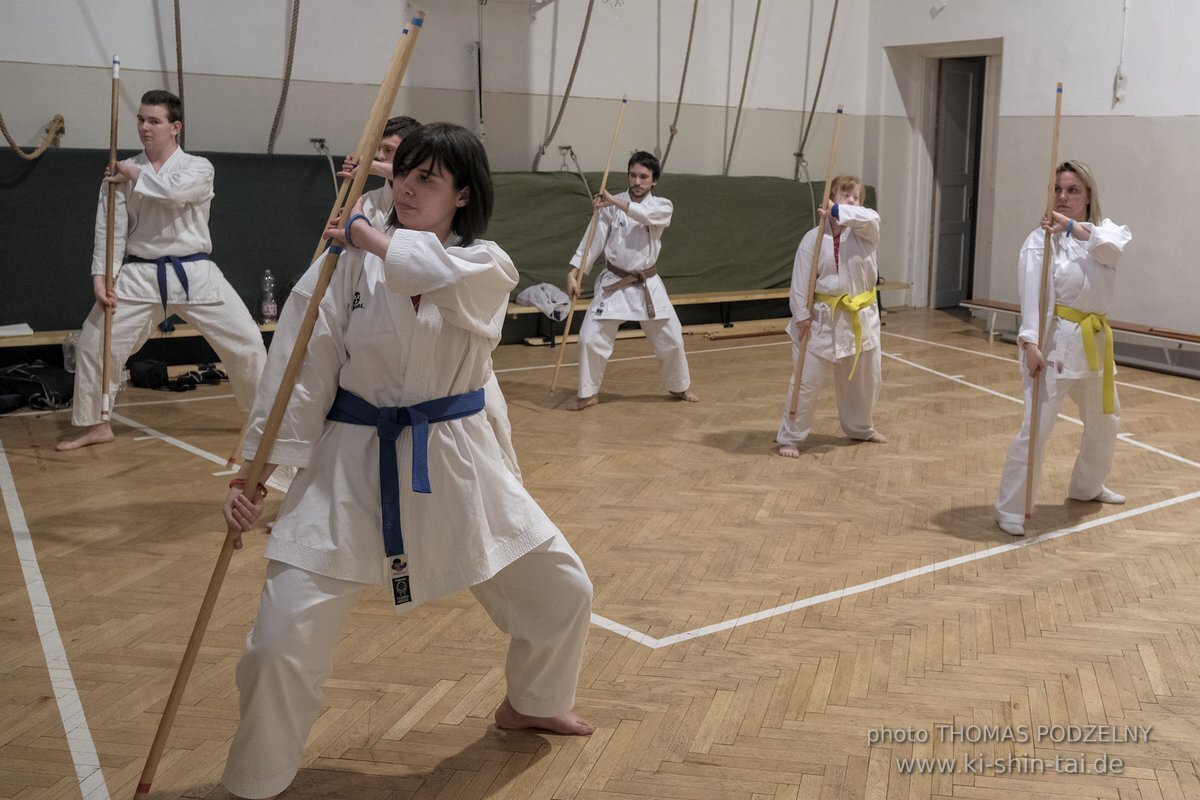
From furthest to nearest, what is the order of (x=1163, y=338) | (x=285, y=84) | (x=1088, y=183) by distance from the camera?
(x=1163, y=338) < (x=285, y=84) < (x=1088, y=183)

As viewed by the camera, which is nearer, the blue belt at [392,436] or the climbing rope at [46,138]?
the blue belt at [392,436]

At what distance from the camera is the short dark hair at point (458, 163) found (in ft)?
7.91

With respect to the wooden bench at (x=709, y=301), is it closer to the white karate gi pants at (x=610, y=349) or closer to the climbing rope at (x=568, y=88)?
the climbing rope at (x=568, y=88)

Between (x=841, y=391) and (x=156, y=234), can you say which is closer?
(x=156, y=234)

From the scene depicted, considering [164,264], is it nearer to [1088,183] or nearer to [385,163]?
[385,163]

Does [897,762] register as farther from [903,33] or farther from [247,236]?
[903,33]

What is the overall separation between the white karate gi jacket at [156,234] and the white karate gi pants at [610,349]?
222 cm

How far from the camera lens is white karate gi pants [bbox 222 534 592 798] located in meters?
2.33

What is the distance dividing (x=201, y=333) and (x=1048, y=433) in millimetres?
3993

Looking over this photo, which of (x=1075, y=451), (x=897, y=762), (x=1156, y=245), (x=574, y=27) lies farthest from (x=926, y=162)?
(x=897, y=762)

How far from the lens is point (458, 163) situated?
95.7 inches

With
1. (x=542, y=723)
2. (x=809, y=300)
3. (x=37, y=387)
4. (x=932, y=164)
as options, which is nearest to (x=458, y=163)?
(x=542, y=723)

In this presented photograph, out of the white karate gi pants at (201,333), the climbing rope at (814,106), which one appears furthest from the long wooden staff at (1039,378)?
the climbing rope at (814,106)

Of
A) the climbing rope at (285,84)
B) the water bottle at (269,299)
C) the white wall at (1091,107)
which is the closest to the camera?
the climbing rope at (285,84)
